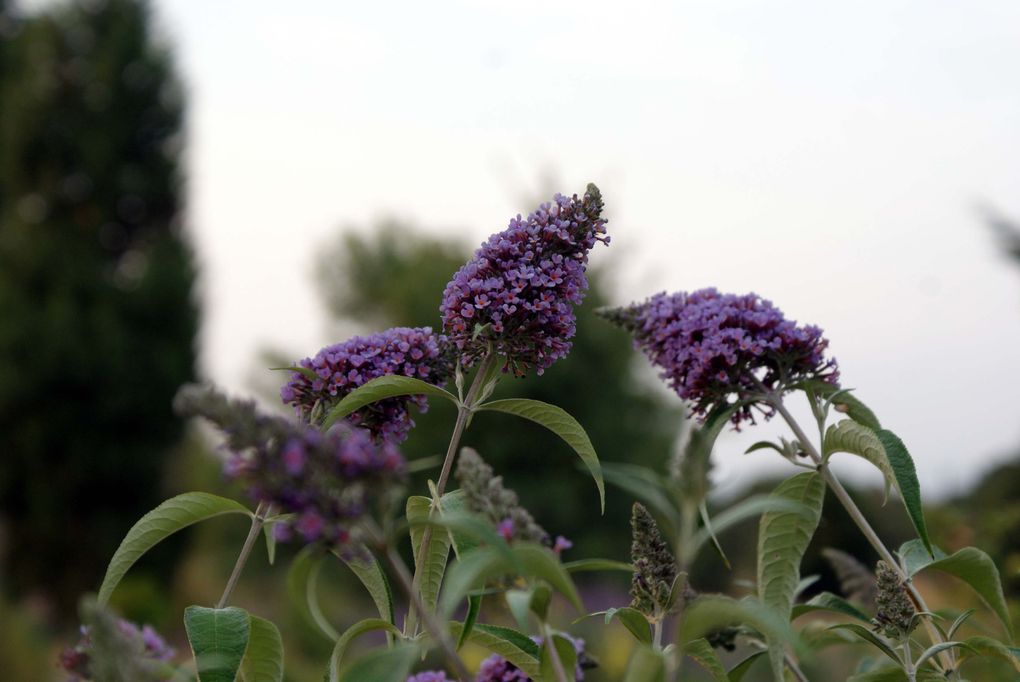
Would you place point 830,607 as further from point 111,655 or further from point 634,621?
point 111,655

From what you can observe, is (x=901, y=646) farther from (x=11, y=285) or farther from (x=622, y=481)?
(x=11, y=285)

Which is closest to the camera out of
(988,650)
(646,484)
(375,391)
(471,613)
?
(646,484)

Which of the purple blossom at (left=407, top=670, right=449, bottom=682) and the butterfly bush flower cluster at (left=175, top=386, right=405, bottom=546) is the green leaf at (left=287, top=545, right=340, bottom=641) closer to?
the purple blossom at (left=407, top=670, right=449, bottom=682)

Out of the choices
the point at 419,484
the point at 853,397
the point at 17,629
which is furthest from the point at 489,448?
the point at 853,397

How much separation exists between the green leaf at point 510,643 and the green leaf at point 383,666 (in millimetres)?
340

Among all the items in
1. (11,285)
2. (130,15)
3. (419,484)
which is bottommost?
(419,484)

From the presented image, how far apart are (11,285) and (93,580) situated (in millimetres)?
5407

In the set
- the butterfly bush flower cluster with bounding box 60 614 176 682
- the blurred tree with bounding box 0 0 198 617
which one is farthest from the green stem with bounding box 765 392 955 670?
the blurred tree with bounding box 0 0 198 617

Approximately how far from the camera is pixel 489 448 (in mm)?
17172

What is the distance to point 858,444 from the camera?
1.53 m

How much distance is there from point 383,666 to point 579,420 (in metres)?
17.7

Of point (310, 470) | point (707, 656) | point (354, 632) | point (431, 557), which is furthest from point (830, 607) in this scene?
point (310, 470)

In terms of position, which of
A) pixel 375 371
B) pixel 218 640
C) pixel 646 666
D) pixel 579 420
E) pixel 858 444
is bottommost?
pixel 646 666

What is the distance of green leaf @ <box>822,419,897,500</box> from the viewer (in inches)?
57.6
